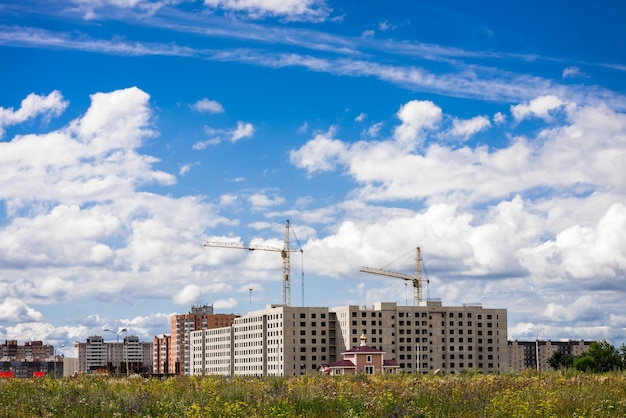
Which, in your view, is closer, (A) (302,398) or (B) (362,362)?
(A) (302,398)

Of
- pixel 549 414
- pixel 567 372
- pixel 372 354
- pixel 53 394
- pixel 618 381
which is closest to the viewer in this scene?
Answer: pixel 549 414

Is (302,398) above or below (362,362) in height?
above

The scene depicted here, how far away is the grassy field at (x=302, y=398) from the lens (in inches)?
977

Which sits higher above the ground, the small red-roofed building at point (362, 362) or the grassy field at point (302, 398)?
the grassy field at point (302, 398)

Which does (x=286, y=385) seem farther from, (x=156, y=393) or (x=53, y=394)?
(x=53, y=394)

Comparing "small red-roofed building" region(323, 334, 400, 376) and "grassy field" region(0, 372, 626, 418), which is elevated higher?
"grassy field" region(0, 372, 626, 418)

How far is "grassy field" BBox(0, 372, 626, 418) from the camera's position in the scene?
81.5ft

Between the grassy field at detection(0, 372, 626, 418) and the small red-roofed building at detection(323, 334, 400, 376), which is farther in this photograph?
the small red-roofed building at detection(323, 334, 400, 376)

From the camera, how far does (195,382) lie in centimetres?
3117

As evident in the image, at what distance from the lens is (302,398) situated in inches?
1060

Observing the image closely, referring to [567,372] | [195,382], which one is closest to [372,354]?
[567,372]

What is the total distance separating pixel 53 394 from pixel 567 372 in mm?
23544

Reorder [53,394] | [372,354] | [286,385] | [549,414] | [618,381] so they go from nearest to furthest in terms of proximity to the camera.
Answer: [549,414], [53,394], [286,385], [618,381], [372,354]

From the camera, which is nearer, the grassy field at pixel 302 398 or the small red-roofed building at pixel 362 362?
the grassy field at pixel 302 398
